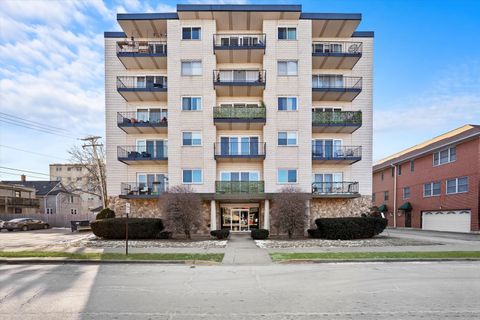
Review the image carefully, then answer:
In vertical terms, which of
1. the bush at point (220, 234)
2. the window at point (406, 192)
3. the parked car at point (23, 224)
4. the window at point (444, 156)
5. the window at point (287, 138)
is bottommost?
the parked car at point (23, 224)

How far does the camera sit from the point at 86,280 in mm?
9438

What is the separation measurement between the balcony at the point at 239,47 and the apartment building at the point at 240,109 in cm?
8

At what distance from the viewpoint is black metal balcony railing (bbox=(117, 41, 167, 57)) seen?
2623 cm

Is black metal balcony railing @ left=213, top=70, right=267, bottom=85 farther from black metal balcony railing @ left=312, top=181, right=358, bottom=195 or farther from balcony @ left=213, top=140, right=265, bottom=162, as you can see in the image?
black metal balcony railing @ left=312, top=181, right=358, bottom=195

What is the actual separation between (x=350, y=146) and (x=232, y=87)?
10.5m

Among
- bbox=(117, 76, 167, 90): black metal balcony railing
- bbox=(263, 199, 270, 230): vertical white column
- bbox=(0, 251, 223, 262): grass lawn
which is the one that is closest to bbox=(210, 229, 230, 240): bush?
bbox=(263, 199, 270, 230): vertical white column

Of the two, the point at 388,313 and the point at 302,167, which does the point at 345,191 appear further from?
the point at 388,313

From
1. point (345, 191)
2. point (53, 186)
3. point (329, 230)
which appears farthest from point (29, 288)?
point (53, 186)

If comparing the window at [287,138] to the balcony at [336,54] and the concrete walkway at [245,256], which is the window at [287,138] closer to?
the balcony at [336,54]

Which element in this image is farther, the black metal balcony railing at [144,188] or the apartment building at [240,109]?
the black metal balcony railing at [144,188]

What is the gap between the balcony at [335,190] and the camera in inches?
991

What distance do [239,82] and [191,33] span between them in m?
5.64

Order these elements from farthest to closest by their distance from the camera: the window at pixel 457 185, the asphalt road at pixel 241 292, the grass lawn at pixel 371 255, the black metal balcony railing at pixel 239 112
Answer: the window at pixel 457 185
the black metal balcony railing at pixel 239 112
the grass lawn at pixel 371 255
the asphalt road at pixel 241 292

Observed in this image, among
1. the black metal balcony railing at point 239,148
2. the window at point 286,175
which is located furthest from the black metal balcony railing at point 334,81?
the window at point 286,175
